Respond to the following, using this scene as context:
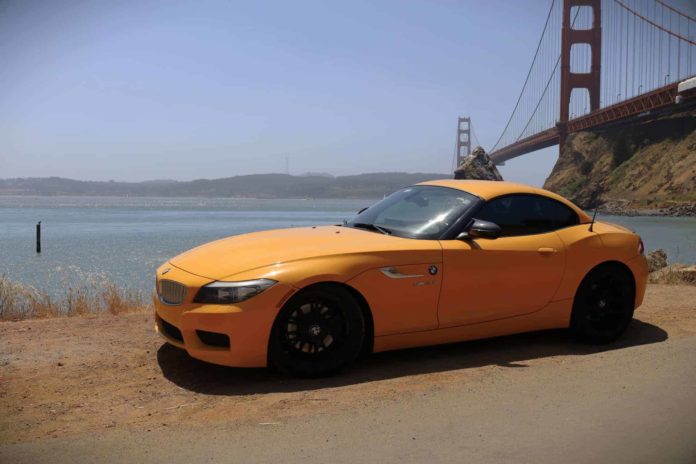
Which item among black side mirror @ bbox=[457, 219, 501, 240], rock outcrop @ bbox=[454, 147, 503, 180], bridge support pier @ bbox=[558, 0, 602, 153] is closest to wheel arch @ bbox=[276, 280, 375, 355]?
black side mirror @ bbox=[457, 219, 501, 240]

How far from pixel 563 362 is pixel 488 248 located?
1.00 metres

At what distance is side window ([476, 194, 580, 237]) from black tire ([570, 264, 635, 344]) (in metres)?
0.52

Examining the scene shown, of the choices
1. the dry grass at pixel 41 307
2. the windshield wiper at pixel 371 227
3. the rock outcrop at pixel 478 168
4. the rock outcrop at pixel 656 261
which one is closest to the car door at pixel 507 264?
the windshield wiper at pixel 371 227

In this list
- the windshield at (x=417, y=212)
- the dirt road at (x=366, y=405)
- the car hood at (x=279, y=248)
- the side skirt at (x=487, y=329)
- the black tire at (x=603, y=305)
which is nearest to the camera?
the dirt road at (x=366, y=405)

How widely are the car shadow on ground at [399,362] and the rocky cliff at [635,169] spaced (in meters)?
67.0

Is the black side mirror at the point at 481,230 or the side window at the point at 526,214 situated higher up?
the side window at the point at 526,214

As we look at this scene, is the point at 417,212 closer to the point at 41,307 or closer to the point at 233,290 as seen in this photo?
the point at 233,290

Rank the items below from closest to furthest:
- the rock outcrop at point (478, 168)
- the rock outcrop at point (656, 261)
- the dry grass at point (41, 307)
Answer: the dry grass at point (41, 307)
the rock outcrop at point (656, 261)
the rock outcrop at point (478, 168)

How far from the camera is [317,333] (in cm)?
443

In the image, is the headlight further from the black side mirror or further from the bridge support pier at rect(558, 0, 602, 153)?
the bridge support pier at rect(558, 0, 602, 153)

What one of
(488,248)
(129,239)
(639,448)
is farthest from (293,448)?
(129,239)

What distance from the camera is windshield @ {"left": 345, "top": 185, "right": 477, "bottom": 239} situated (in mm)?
5117

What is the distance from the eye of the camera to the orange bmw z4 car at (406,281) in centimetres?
430

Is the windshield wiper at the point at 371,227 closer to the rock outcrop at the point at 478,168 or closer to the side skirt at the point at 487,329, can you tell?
the side skirt at the point at 487,329
